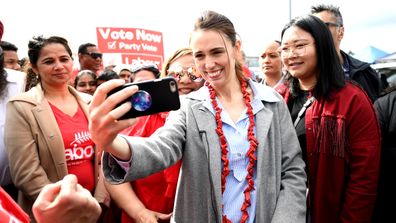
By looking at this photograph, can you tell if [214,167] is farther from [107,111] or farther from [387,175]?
[387,175]

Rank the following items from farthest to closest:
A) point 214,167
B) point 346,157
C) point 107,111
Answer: point 346,157, point 214,167, point 107,111

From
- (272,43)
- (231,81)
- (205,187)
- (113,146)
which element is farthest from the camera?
(272,43)

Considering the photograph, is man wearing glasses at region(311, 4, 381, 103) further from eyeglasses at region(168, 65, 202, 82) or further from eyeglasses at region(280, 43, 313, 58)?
eyeglasses at region(168, 65, 202, 82)

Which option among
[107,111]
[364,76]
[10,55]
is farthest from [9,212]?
[10,55]

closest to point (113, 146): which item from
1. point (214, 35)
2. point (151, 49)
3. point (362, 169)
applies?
point (214, 35)

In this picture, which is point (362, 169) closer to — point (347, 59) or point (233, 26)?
point (233, 26)

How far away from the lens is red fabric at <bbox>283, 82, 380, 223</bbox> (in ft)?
6.47

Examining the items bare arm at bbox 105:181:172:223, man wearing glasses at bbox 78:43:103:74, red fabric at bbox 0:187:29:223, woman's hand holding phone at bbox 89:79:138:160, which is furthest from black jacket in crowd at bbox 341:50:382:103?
man wearing glasses at bbox 78:43:103:74

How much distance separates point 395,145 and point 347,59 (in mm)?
1216

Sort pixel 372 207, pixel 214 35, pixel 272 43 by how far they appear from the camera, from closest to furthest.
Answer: pixel 214 35, pixel 372 207, pixel 272 43

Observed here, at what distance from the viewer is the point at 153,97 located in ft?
3.99

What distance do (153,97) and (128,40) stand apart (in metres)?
8.40

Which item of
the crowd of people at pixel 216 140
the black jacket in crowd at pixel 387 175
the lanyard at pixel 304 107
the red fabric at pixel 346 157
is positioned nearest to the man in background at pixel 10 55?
the crowd of people at pixel 216 140

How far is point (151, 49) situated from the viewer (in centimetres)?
976
